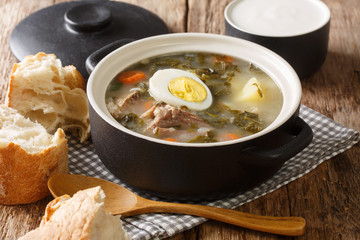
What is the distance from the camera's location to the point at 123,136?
7.10 ft

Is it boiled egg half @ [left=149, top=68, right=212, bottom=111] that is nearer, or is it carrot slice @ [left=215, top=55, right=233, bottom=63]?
boiled egg half @ [left=149, top=68, right=212, bottom=111]

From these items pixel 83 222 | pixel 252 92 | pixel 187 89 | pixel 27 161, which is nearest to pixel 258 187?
pixel 252 92

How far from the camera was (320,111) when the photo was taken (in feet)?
9.78

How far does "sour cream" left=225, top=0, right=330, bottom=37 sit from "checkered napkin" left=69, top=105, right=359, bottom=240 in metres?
0.53

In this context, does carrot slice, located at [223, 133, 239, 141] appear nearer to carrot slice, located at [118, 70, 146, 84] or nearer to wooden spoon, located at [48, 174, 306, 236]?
wooden spoon, located at [48, 174, 306, 236]

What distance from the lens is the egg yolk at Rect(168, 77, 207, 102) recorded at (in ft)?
8.17

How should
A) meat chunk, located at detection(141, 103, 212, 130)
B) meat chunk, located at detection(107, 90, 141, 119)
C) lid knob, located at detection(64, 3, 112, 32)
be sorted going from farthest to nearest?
lid knob, located at detection(64, 3, 112, 32) → meat chunk, located at detection(107, 90, 141, 119) → meat chunk, located at detection(141, 103, 212, 130)

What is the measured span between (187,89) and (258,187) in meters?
0.53

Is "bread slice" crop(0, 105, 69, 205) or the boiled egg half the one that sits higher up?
the boiled egg half

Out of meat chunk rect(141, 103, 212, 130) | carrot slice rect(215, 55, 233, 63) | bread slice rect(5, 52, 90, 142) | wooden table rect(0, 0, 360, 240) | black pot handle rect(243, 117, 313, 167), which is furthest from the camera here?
→ carrot slice rect(215, 55, 233, 63)

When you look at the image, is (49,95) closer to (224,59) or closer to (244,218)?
(224,59)

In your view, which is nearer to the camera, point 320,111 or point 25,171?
point 25,171

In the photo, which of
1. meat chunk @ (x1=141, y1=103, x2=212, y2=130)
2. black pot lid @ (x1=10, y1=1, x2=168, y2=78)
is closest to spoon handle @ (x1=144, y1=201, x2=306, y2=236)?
meat chunk @ (x1=141, y1=103, x2=212, y2=130)

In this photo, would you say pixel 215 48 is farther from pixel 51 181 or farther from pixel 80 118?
pixel 51 181
